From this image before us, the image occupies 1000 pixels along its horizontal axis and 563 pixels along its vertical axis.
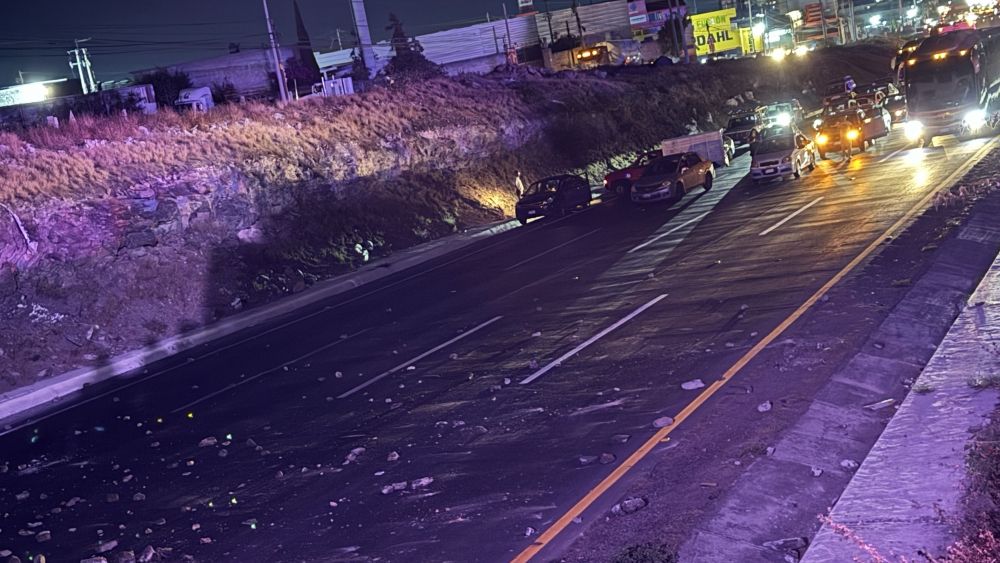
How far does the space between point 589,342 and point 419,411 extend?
10.2 ft

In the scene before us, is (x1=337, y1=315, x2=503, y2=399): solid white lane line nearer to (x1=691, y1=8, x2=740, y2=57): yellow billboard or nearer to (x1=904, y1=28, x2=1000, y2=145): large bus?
(x1=904, y1=28, x2=1000, y2=145): large bus

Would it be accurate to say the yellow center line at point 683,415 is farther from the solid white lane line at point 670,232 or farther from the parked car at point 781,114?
the parked car at point 781,114

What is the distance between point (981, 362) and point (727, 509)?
4.03 metres

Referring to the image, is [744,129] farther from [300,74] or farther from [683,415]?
[300,74]

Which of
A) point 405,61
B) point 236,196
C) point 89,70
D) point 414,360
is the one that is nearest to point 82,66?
point 89,70

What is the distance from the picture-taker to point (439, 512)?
7.82 metres

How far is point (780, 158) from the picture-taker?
29.9m

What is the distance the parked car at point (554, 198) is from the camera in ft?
109

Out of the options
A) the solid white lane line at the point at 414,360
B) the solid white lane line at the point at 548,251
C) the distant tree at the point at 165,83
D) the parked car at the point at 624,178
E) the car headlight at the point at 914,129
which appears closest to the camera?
the solid white lane line at the point at 414,360

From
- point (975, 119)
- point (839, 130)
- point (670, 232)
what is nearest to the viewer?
point (670, 232)

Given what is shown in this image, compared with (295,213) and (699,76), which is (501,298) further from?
(699,76)

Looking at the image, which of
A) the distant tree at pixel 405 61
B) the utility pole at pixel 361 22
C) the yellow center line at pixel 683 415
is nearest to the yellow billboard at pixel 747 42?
the distant tree at pixel 405 61

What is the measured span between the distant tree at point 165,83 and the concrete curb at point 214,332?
123 feet

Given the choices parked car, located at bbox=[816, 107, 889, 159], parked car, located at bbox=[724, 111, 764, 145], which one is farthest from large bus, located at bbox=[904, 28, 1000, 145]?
parked car, located at bbox=[724, 111, 764, 145]
